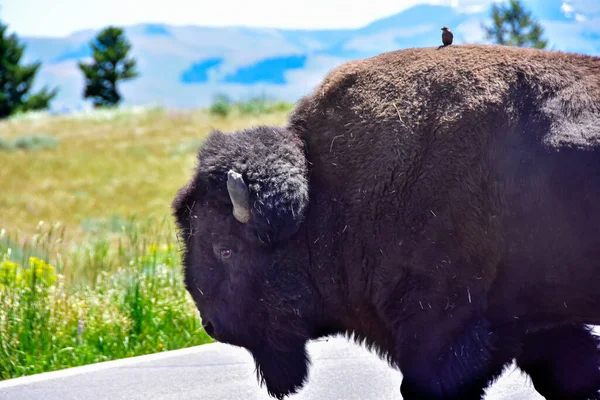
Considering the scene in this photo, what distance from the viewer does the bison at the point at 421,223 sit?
13.6 feet

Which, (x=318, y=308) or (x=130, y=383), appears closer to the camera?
(x=318, y=308)

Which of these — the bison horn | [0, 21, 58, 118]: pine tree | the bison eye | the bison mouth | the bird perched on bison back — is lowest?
[0, 21, 58, 118]: pine tree

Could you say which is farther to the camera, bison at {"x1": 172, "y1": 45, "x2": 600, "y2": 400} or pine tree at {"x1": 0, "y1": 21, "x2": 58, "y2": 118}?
pine tree at {"x1": 0, "y1": 21, "x2": 58, "y2": 118}

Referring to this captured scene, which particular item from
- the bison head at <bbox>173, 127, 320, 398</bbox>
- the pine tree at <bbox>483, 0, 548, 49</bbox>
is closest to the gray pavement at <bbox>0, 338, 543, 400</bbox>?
the bison head at <bbox>173, 127, 320, 398</bbox>

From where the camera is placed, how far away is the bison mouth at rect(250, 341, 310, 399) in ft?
15.6

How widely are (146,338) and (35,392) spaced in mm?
1444

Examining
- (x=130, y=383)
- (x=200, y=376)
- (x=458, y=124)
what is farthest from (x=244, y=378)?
(x=458, y=124)

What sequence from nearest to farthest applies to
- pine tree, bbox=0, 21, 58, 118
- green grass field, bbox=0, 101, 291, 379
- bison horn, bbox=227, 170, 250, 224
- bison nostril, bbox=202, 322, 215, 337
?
bison horn, bbox=227, 170, 250, 224 → bison nostril, bbox=202, 322, 215, 337 → green grass field, bbox=0, 101, 291, 379 → pine tree, bbox=0, 21, 58, 118

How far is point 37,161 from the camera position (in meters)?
33.3

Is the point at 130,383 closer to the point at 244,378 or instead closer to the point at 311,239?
the point at 244,378

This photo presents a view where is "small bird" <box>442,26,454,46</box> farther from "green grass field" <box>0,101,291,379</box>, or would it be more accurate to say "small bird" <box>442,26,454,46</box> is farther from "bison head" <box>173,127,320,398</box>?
"green grass field" <box>0,101,291,379</box>

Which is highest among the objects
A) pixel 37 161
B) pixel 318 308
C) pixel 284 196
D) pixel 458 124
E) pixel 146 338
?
pixel 458 124

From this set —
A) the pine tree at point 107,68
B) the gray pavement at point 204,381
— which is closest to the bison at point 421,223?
the gray pavement at point 204,381

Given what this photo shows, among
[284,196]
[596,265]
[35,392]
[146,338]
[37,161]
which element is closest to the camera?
[596,265]
